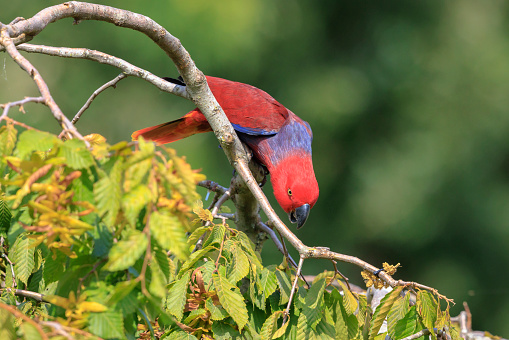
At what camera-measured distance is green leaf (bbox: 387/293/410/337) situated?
1114mm

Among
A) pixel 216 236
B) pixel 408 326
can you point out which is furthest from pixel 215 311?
pixel 408 326

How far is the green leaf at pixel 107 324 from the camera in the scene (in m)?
0.72

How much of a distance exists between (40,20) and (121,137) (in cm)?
414

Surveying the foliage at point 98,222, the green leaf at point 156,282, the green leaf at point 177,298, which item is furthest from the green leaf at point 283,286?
the green leaf at point 156,282

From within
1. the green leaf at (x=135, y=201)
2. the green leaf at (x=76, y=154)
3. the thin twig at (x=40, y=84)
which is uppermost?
the thin twig at (x=40, y=84)

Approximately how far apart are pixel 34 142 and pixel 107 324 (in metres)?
0.28

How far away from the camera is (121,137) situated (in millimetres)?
5168

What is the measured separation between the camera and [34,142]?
0.77 meters

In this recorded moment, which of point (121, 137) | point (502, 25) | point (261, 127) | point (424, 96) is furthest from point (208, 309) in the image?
point (502, 25)

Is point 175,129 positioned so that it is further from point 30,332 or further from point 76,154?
point 30,332

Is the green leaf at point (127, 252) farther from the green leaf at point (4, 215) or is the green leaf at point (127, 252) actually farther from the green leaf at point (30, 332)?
the green leaf at point (4, 215)

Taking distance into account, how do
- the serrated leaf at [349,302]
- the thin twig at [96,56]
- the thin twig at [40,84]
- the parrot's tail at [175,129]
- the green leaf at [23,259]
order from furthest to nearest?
the parrot's tail at [175,129] → the thin twig at [96,56] → the serrated leaf at [349,302] → the green leaf at [23,259] → the thin twig at [40,84]

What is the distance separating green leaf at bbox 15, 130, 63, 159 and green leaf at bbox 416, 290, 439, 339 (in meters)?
0.79

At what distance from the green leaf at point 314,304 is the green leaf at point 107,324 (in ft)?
1.81
